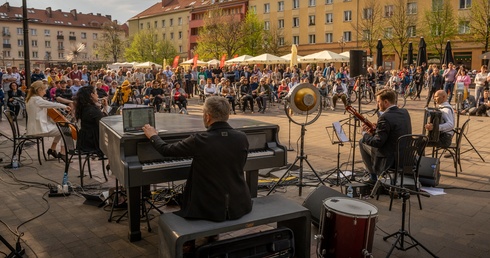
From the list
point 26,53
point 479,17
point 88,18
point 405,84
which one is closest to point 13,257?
point 26,53

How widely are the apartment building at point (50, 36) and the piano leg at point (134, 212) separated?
279 feet

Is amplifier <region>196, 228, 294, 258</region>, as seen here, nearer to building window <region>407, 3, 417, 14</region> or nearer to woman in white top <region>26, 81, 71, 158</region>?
woman in white top <region>26, 81, 71, 158</region>

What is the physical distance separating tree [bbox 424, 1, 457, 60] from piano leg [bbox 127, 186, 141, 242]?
4091 centimetres

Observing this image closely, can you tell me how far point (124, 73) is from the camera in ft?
72.8

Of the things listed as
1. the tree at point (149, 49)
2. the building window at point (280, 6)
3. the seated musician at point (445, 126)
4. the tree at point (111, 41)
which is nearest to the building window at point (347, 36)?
the building window at point (280, 6)

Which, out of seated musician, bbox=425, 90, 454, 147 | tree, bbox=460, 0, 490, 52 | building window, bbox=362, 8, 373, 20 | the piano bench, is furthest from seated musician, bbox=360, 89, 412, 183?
building window, bbox=362, 8, 373, 20

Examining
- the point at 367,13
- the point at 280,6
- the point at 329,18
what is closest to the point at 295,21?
the point at 280,6

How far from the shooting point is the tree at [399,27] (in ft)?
134

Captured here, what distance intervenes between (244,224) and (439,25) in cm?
4144

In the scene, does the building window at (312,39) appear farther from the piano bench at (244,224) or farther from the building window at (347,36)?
the piano bench at (244,224)

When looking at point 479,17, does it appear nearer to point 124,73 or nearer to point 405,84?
point 405,84

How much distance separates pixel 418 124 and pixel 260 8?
151ft

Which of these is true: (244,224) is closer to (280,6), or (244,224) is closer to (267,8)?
(280,6)

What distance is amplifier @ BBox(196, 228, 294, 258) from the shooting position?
10.6ft
